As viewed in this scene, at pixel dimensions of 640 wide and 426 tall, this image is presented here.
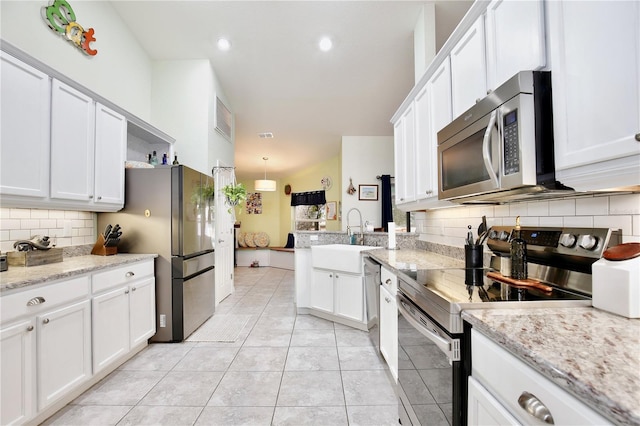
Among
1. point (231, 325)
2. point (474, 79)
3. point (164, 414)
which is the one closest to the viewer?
point (474, 79)

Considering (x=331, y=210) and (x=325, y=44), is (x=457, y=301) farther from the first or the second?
(x=331, y=210)

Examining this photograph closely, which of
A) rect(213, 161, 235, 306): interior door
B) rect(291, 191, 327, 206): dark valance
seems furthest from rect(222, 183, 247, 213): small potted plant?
A: rect(291, 191, 327, 206): dark valance

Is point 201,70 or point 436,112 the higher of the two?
point 201,70

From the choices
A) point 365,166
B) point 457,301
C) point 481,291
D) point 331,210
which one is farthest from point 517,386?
point 331,210

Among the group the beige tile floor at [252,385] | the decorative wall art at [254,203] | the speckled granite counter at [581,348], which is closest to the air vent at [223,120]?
the beige tile floor at [252,385]

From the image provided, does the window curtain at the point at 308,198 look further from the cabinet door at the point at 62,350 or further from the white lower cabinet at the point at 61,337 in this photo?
the cabinet door at the point at 62,350

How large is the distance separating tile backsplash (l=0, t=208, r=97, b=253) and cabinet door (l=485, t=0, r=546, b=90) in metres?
3.19

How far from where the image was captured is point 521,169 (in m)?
1.11

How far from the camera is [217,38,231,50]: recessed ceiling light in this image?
3340 millimetres

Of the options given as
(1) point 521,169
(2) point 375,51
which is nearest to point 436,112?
(1) point 521,169

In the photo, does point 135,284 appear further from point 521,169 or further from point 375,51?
point 375,51

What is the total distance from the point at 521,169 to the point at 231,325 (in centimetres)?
312

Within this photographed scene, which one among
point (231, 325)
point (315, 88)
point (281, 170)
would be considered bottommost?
point (231, 325)

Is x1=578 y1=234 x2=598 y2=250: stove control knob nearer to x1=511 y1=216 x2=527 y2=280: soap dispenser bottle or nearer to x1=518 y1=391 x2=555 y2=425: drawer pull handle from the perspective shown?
x1=511 y1=216 x2=527 y2=280: soap dispenser bottle
